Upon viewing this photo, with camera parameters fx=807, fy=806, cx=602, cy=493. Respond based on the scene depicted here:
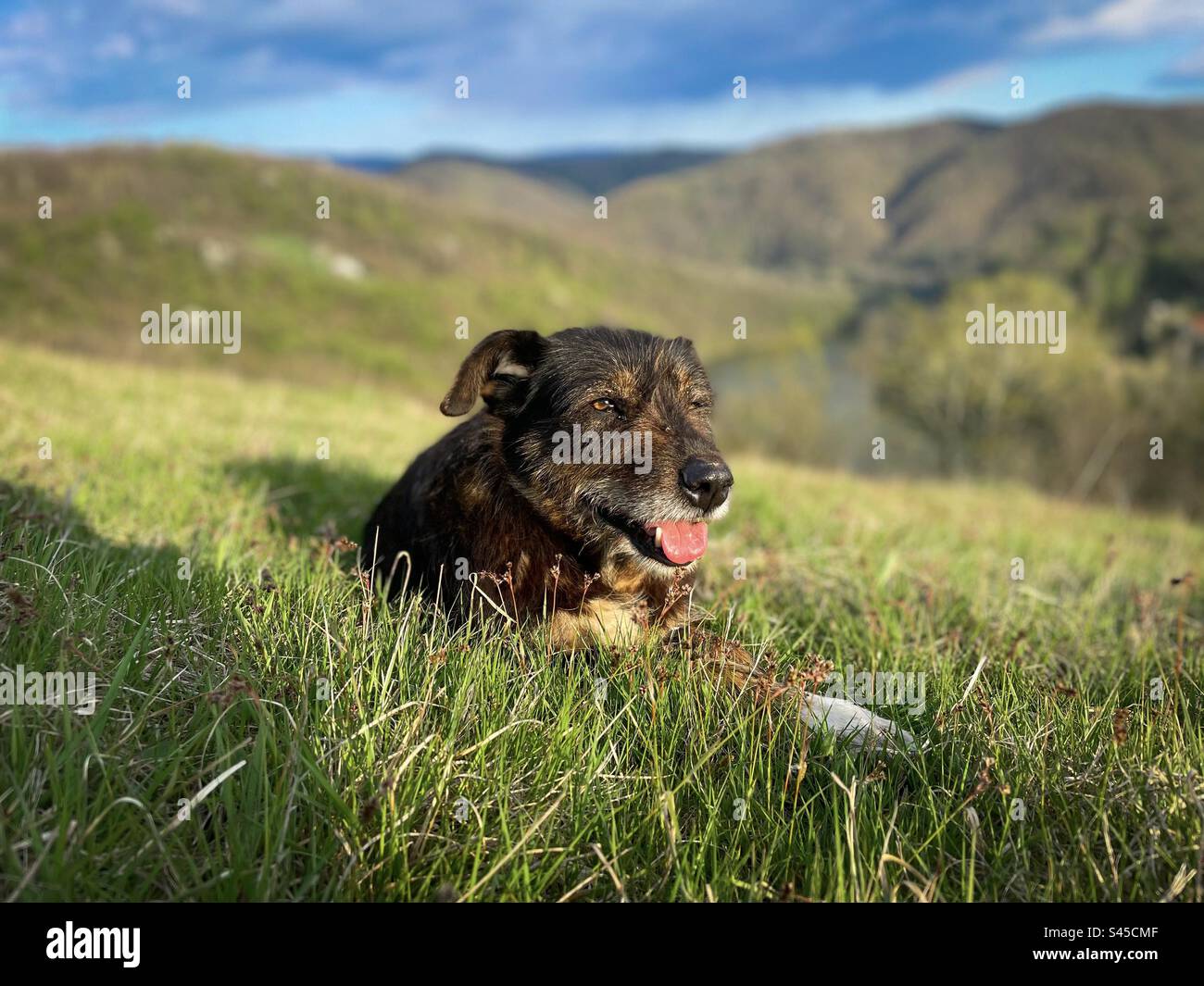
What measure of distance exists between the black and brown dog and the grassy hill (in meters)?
44.9

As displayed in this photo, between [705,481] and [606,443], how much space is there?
62 centimetres

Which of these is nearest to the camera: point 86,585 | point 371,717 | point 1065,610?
point 371,717

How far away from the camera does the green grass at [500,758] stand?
251cm

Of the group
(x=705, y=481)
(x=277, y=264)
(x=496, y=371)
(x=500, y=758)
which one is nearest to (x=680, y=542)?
(x=705, y=481)

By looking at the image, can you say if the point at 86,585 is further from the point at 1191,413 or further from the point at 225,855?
the point at 1191,413

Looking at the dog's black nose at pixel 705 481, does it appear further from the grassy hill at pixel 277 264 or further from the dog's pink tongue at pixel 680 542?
the grassy hill at pixel 277 264

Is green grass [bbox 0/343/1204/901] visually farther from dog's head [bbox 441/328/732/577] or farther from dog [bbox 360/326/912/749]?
dog's head [bbox 441/328/732/577]

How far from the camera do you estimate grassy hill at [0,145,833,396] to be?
82375 mm

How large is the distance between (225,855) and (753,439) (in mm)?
41040

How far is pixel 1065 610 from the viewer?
660 centimetres

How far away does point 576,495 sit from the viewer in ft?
14.6

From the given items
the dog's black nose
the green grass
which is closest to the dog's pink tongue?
the dog's black nose
